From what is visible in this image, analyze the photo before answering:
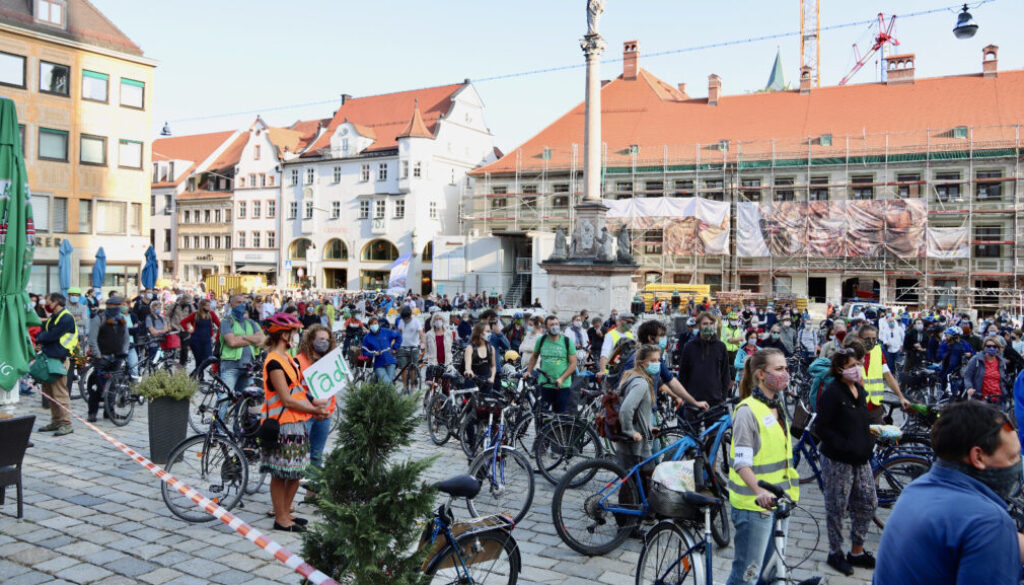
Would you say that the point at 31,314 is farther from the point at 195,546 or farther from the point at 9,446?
the point at 195,546

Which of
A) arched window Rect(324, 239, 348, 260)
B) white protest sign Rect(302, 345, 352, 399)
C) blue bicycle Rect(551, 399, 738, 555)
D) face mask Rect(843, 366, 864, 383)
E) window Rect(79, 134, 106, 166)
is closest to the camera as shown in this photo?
face mask Rect(843, 366, 864, 383)

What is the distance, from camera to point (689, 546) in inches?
180

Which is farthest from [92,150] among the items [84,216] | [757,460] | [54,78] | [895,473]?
[757,460]

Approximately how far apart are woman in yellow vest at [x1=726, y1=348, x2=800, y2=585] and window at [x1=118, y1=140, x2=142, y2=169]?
3720 centimetres

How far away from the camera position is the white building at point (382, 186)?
56.2 m

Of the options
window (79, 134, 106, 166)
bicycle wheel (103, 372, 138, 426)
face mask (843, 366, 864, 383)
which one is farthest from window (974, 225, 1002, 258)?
window (79, 134, 106, 166)

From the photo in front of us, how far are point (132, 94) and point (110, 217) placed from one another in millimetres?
5878

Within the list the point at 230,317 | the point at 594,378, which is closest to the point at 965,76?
the point at 594,378

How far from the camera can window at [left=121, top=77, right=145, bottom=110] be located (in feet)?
117

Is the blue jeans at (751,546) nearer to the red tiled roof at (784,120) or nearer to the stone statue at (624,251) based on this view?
the stone statue at (624,251)

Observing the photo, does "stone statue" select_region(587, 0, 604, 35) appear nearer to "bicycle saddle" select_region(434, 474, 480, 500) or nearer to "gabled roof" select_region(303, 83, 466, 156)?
"bicycle saddle" select_region(434, 474, 480, 500)

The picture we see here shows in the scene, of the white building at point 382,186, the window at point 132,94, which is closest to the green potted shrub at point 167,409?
the window at point 132,94

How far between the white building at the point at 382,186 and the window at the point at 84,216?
2028 cm

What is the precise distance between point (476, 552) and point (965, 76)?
5263 cm
